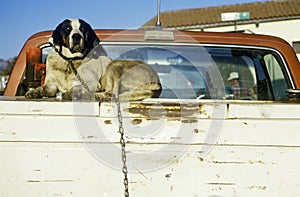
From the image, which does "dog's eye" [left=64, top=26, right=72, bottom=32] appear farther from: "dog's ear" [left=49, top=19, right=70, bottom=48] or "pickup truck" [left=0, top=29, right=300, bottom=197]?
"pickup truck" [left=0, top=29, right=300, bottom=197]

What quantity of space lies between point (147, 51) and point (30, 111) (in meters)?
1.81

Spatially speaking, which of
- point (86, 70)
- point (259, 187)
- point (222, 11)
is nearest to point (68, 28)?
point (86, 70)

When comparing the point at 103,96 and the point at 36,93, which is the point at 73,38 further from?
the point at 103,96

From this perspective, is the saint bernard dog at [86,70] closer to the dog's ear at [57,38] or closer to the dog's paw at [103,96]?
the dog's ear at [57,38]

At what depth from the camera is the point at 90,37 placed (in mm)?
3803

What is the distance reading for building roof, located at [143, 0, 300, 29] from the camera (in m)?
26.3

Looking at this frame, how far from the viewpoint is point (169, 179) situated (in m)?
2.50

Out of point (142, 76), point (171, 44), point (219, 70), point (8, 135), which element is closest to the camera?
point (8, 135)

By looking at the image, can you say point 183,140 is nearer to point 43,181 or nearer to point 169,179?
point 169,179

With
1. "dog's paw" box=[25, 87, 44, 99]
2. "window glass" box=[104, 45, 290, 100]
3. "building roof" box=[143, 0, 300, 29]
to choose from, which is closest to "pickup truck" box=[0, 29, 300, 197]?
"dog's paw" box=[25, 87, 44, 99]

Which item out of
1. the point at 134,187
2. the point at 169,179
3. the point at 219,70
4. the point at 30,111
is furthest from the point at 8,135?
the point at 219,70

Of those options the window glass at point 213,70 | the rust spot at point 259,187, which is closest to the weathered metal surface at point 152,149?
the rust spot at point 259,187

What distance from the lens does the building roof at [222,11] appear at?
86.3 ft

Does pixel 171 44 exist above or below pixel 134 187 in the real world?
above
